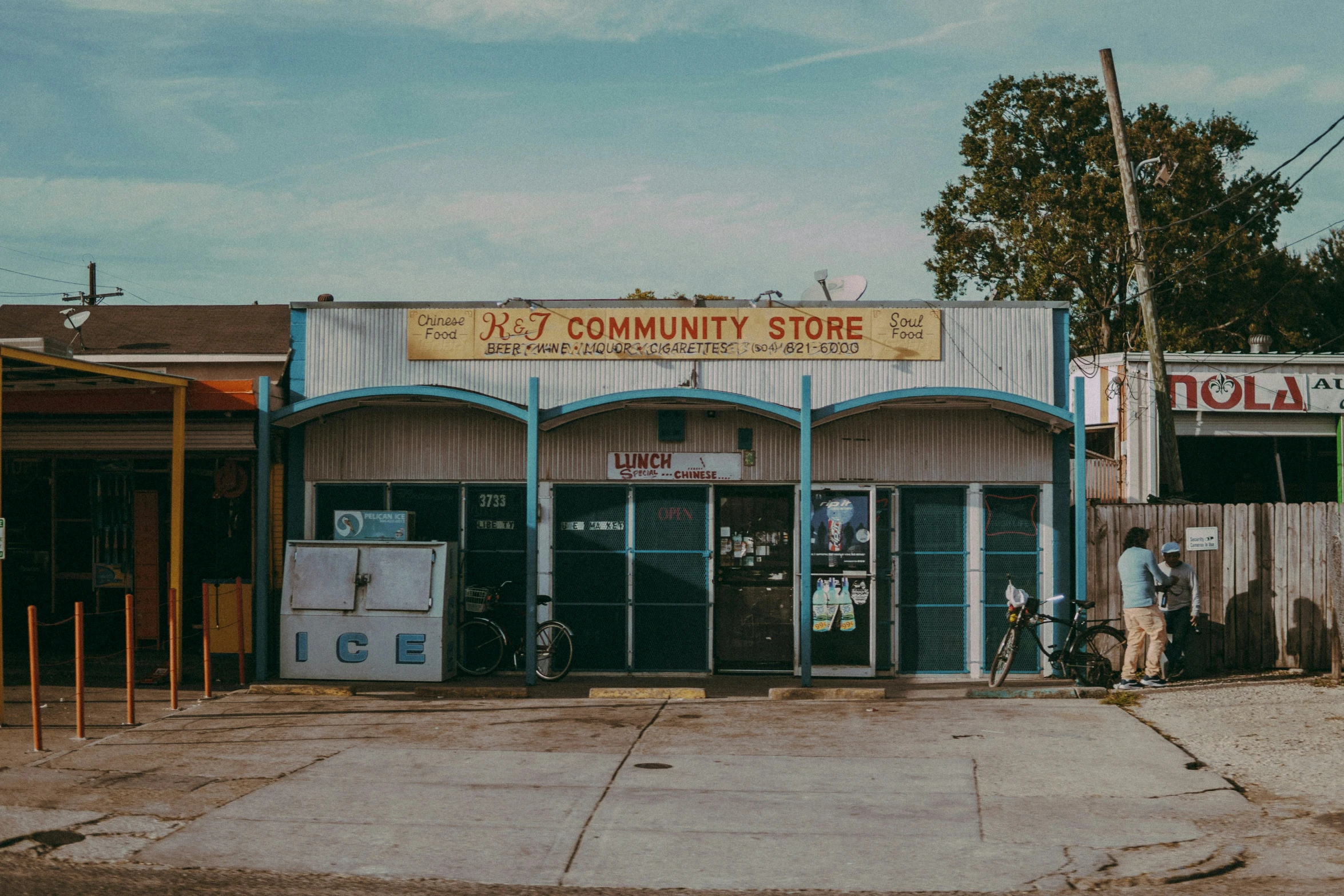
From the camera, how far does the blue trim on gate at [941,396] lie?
13.2m

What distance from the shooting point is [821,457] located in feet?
47.5

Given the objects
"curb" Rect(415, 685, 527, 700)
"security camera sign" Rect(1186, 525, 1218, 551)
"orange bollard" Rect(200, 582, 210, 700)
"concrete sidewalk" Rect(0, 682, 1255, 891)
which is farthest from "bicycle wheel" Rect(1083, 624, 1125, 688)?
"orange bollard" Rect(200, 582, 210, 700)

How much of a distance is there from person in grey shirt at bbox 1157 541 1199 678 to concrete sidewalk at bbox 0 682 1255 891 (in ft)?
6.26

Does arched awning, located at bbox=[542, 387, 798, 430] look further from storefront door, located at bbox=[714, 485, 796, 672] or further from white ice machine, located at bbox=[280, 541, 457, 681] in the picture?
white ice machine, located at bbox=[280, 541, 457, 681]

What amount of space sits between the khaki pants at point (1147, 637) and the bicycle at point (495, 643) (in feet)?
21.0

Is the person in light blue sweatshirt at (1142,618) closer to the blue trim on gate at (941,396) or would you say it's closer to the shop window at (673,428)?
the blue trim on gate at (941,396)

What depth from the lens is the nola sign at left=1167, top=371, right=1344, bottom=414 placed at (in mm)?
18828

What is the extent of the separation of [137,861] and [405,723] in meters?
4.33

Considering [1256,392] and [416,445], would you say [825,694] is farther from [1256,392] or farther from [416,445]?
[1256,392]

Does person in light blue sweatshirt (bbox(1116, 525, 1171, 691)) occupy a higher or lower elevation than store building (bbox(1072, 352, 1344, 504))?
lower

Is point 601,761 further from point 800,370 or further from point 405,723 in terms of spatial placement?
point 800,370

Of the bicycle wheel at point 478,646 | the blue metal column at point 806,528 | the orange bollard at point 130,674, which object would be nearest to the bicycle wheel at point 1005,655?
the blue metal column at point 806,528

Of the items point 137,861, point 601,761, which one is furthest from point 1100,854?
point 137,861

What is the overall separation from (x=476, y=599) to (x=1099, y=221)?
23363 mm
